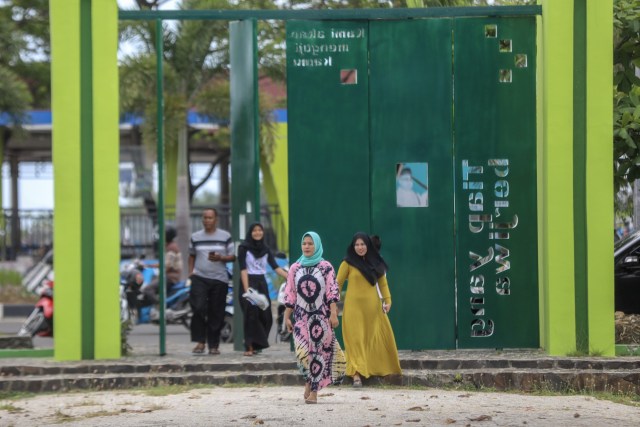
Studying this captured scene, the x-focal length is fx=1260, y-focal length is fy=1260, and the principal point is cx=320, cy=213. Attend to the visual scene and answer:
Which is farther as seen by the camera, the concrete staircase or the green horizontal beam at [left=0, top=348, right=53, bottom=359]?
the green horizontal beam at [left=0, top=348, right=53, bottom=359]

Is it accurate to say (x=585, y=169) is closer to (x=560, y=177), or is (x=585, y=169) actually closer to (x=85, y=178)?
(x=560, y=177)

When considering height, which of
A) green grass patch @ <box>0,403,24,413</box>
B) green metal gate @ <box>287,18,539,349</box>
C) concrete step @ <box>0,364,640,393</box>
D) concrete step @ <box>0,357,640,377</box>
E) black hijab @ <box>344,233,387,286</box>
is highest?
green metal gate @ <box>287,18,539,349</box>

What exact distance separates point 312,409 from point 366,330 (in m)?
2.25

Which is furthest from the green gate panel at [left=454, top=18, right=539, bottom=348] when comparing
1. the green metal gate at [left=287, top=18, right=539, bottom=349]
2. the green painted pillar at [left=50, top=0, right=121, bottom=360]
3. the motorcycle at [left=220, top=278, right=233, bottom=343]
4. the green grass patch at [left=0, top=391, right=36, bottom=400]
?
the green grass patch at [left=0, top=391, right=36, bottom=400]

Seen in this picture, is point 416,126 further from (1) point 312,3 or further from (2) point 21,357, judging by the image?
(1) point 312,3

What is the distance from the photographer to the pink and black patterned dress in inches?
407

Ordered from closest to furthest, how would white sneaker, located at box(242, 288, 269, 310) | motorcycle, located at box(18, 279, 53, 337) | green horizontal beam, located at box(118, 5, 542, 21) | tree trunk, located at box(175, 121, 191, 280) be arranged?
green horizontal beam, located at box(118, 5, 542, 21)
white sneaker, located at box(242, 288, 269, 310)
motorcycle, located at box(18, 279, 53, 337)
tree trunk, located at box(175, 121, 191, 280)

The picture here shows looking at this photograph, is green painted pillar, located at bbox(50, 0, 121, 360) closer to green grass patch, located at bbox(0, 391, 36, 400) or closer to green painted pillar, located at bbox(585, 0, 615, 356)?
green grass patch, located at bbox(0, 391, 36, 400)

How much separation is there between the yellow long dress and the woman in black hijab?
4.85ft

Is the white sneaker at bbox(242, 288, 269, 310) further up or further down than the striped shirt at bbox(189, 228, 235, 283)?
further down

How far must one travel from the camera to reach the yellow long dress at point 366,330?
37.7 ft

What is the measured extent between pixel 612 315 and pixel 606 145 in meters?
1.67

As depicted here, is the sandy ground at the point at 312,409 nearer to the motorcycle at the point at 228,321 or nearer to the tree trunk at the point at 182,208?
the motorcycle at the point at 228,321

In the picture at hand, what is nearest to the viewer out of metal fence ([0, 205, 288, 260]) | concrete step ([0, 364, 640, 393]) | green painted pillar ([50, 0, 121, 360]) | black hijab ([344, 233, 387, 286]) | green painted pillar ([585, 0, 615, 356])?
concrete step ([0, 364, 640, 393])
